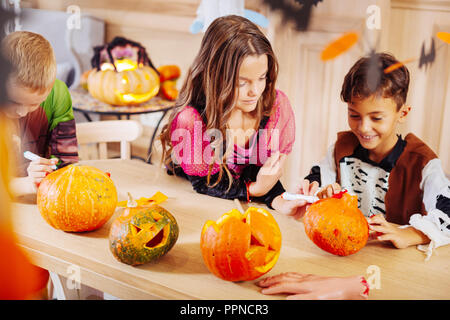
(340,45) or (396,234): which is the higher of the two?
(340,45)

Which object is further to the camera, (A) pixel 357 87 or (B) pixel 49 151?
(B) pixel 49 151

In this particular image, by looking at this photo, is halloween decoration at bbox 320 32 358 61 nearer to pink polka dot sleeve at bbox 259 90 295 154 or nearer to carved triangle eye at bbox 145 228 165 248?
pink polka dot sleeve at bbox 259 90 295 154

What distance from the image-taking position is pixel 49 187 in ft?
2.53

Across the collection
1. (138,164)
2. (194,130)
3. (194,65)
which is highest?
(194,65)

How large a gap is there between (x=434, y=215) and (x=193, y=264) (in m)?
0.39

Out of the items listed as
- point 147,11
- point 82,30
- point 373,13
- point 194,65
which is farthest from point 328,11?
point 82,30

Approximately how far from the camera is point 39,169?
0.86 metres

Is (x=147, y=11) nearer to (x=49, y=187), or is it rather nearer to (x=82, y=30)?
(x=82, y=30)

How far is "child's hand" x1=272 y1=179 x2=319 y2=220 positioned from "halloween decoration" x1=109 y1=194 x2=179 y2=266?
0.25 meters

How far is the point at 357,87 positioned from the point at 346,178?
0.58 feet

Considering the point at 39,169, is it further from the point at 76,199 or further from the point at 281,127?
the point at 281,127

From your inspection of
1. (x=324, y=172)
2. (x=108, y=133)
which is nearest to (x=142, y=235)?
(x=324, y=172)

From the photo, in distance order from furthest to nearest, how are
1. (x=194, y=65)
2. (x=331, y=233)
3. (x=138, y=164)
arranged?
(x=138, y=164)
(x=194, y=65)
(x=331, y=233)

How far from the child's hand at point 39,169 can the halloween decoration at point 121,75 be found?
0.20 m
